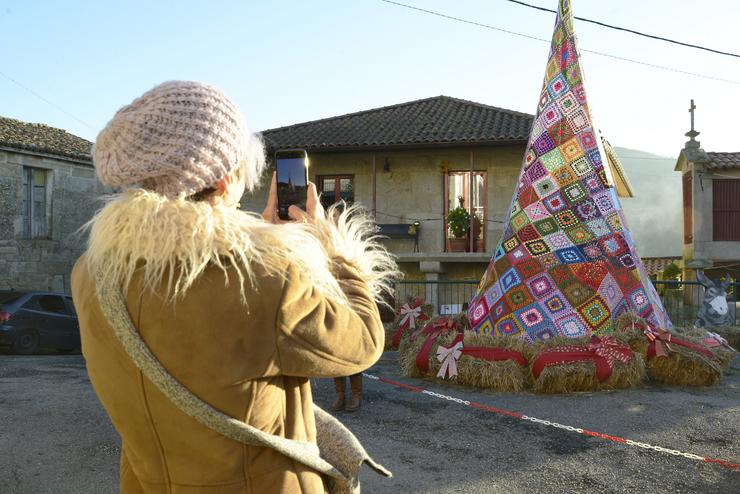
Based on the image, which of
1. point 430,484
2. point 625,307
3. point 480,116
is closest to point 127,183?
point 430,484

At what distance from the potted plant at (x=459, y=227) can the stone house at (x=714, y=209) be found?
320 inches

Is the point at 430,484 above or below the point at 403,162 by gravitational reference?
below

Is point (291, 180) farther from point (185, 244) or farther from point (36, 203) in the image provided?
point (36, 203)

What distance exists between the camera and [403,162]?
18.0 meters

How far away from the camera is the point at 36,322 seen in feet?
40.4

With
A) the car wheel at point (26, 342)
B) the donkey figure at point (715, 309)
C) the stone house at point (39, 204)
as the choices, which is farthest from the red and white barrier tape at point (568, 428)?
the stone house at point (39, 204)

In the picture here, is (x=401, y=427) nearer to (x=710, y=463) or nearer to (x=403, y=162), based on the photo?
(x=710, y=463)

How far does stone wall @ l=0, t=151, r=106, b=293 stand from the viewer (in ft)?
57.5

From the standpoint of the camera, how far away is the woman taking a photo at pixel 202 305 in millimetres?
1268

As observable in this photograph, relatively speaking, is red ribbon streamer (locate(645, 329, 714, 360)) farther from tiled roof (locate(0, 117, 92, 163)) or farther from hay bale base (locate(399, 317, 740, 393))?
tiled roof (locate(0, 117, 92, 163))

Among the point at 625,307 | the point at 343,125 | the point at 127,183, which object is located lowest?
the point at 625,307

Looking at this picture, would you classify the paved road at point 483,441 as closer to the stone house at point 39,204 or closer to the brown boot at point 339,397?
the brown boot at point 339,397

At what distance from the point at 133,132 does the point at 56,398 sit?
21.6 ft

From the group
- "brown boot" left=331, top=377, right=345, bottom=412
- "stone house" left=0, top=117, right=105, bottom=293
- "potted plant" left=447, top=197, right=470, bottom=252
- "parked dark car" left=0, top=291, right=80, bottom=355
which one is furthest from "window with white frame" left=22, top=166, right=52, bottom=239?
"brown boot" left=331, top=377, right=345, bottom=412
